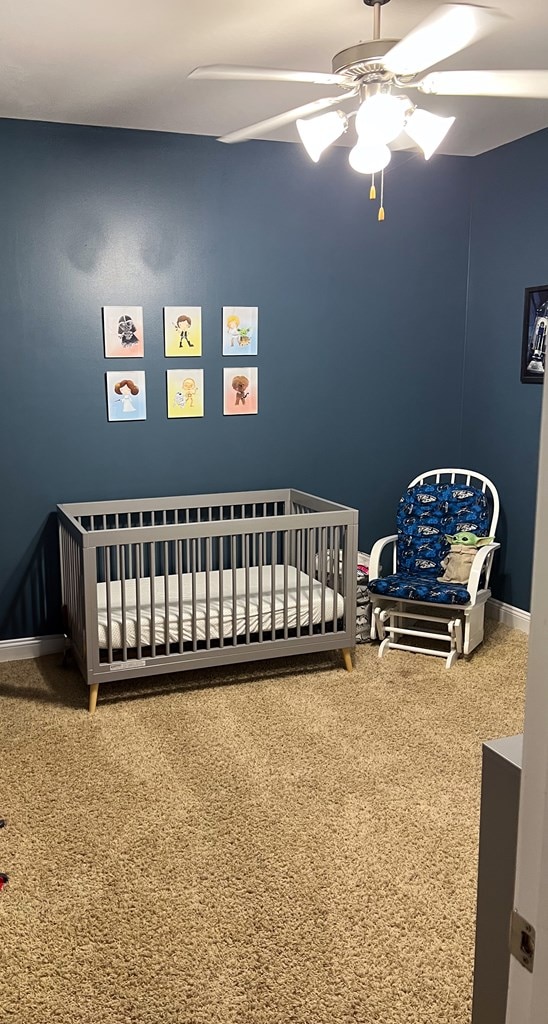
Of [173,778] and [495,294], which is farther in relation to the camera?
[495,294]

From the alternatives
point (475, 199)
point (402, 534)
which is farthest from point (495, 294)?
point (402, 534)

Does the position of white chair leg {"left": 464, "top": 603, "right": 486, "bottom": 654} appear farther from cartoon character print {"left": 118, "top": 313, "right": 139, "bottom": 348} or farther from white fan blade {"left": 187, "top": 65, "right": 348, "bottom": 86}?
white fan blade {"left": 187, "top": 65, "right": 348, "bottom": 86}

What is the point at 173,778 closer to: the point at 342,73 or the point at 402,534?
the point at 402,534

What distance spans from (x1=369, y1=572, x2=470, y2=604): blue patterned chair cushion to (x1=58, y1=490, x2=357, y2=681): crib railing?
25 centimetres

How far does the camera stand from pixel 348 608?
12.4ft

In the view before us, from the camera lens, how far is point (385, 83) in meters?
2.31

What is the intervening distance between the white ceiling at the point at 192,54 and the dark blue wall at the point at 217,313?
269mm

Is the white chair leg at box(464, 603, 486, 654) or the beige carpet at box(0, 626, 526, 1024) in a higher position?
the white chair leg at box(464, 603, 486, 654)

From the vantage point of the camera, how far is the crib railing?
11.0 ft

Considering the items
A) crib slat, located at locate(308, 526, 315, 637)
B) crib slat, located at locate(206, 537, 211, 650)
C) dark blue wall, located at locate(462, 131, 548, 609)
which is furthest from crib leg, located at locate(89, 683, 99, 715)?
dark blue wall, located at locate(462, 131, 548, 609)

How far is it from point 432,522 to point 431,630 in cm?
59

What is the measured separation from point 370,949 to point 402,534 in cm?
253

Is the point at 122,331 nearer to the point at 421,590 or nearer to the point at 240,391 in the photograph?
the point at 240,391

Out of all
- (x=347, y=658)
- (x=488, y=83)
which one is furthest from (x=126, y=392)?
(x=488, y=83)
